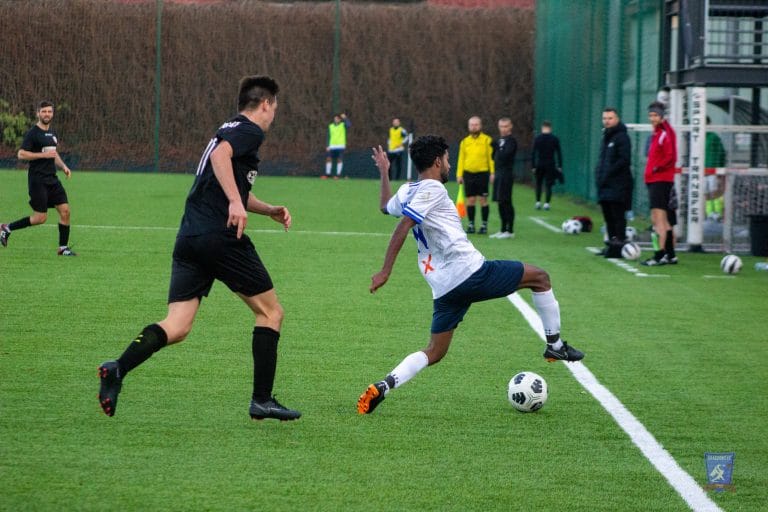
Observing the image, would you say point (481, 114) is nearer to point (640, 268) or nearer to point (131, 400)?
point (640, 268)

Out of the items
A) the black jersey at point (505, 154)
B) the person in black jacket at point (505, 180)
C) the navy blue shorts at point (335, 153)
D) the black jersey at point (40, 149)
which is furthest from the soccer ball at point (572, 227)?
the navy blue shorts at point (335, 153)

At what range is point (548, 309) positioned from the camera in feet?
25.0

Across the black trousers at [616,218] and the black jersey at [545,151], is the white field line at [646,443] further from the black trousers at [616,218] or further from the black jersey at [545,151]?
the black jersey at [545,151]

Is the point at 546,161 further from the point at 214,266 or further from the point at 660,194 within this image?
the point at 214,266

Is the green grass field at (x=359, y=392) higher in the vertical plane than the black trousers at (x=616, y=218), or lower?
lower

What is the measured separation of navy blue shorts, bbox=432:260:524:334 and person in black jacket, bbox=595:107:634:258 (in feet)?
30.2

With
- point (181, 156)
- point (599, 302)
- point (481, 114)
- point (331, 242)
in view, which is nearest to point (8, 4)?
point (181, 156)

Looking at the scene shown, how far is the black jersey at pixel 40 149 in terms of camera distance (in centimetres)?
1489

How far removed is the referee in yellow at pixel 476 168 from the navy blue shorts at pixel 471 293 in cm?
1230

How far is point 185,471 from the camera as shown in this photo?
568 centimetres

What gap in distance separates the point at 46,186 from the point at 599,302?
23.6 ft

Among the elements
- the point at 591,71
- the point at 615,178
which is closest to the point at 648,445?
the point at 615,178

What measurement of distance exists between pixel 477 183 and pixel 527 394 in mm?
12822

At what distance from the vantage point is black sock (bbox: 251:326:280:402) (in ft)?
22.0
